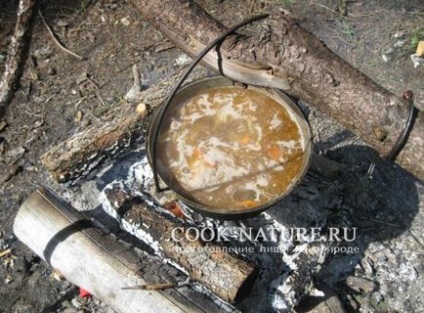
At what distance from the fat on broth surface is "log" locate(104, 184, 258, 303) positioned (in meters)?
0.40

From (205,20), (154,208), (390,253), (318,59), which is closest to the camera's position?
(318,59)

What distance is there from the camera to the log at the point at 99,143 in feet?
12.0

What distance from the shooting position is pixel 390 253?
12.5 feet

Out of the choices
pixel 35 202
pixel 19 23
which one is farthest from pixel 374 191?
pixel 19 23

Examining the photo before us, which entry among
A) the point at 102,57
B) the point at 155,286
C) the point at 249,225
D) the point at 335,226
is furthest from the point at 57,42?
the point at 335,226

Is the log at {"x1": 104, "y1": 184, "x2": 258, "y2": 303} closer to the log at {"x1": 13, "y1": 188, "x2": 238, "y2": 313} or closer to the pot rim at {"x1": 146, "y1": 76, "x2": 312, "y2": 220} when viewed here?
the log at {"x1": 13, "y1": 188, "x2": 238, "y2": 313}

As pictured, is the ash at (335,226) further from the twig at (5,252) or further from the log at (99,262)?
the twig at (5,252)

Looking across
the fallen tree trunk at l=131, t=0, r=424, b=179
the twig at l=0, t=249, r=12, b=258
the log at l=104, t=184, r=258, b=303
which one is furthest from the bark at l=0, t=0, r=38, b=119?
the fallen tree trunk at l=131, t=0, r=424, b=179

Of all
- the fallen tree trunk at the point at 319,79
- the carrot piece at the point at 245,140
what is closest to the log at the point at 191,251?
the carrot piece at the point at 245,140

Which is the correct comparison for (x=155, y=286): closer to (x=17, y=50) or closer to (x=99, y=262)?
(x=99, y=262)

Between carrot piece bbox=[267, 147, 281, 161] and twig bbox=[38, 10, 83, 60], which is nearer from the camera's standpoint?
carrot piece bbox=[267, 147, 281, 161]

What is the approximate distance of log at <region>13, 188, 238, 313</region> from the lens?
306 centimetres

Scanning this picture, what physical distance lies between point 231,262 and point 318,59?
1.36 metres

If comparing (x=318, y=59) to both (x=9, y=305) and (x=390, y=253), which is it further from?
(x=9, y=305)
